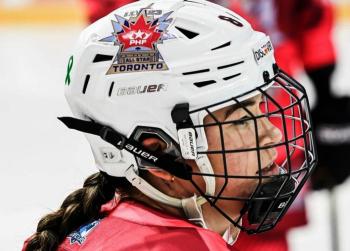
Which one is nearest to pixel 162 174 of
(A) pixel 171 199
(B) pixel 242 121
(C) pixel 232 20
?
(A) pixel 171 199

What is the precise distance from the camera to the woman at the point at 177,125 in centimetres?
138

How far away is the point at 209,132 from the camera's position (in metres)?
1.40

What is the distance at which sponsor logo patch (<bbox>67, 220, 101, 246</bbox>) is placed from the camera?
56.0 inches

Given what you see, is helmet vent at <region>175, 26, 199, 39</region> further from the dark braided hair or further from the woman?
the dark braided hair

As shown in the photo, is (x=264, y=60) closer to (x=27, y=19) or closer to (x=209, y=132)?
(x=209, y=132)

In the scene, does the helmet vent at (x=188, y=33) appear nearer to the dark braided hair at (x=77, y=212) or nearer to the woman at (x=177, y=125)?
the woman at (x=177, y=125)

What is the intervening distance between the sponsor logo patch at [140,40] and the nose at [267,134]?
0.18 metres

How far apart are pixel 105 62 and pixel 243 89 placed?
0.21 metres

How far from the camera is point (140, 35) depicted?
1.40 metres

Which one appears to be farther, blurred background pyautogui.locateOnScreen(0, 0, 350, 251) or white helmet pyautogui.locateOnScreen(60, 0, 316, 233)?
blurred background pyautogui.locateOnScreen(0, 0, 350, 251)

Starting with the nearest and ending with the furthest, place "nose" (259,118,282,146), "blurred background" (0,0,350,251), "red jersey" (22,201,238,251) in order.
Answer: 1. "red jersey" (22,201,238,251)
2. "nose" (259,118,282,146)
3. "blurred background" (0,0,350,251)

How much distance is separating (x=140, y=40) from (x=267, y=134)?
0.24 metres

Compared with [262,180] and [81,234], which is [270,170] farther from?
[81,234]

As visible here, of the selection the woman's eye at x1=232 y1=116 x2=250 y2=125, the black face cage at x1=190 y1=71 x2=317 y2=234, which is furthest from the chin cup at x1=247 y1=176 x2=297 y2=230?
the woman's eye at x1=232 y1=116 x2=250 y2=125
